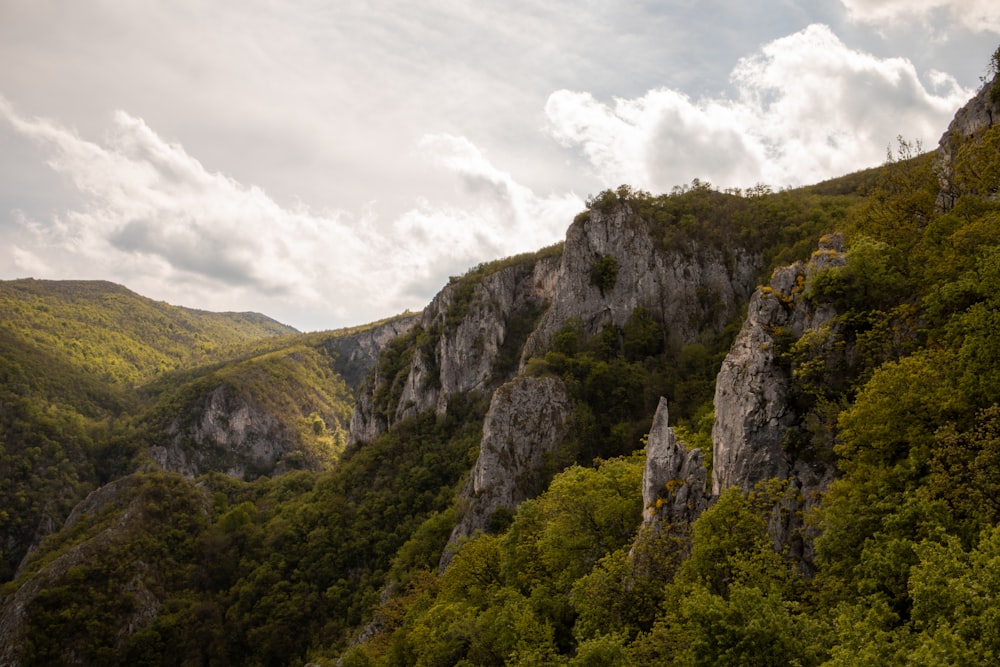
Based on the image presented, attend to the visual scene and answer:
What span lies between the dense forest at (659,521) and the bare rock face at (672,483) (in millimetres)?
448

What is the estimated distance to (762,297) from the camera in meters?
27.9

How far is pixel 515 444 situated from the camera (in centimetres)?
6412

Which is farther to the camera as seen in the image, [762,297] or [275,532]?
[275,532]

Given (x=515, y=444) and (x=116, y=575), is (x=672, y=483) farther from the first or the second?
(x=116, y=575)

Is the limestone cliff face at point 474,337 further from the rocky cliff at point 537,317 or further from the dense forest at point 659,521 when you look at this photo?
the dense forest at point 659,521

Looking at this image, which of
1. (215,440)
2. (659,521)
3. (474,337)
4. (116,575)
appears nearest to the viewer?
(659,521)

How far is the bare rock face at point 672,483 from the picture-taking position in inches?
960

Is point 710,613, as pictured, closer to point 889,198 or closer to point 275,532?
point 889,198

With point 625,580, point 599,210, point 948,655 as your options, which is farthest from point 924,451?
point 599,210

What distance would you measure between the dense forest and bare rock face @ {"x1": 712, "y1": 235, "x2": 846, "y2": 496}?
61 cm

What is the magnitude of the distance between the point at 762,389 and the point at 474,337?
78.2 meters

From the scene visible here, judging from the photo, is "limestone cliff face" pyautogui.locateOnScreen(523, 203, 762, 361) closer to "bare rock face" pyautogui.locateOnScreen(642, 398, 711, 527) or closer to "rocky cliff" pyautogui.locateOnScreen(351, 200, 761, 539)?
"rocky cliff" pyautogui.locateOnScreen(351, 200, 761, 539)

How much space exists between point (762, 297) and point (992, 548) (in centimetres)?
1800

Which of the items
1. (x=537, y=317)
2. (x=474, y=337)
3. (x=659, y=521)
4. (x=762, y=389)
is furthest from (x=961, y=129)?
(x=474, y=337)
